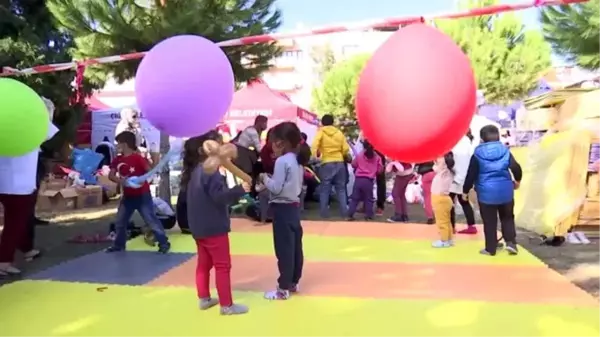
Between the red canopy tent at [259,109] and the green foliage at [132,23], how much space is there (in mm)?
5580

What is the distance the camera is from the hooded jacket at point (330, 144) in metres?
9.78

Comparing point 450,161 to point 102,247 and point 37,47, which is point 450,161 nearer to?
point 102,247

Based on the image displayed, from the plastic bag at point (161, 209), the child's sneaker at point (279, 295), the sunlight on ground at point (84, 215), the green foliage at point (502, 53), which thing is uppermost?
the green foliage at point (502, 53)

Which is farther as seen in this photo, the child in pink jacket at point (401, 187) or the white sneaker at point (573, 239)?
the child in pink jacket at point (401, 187)

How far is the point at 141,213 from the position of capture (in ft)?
22.1

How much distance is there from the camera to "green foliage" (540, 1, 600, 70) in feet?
33.0

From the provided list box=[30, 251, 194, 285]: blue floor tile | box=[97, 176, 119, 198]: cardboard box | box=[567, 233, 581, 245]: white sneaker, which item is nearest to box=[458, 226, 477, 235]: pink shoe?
box=[567, 233, 581, 245]: white sneaker

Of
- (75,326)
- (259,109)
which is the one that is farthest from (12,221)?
(259,109)

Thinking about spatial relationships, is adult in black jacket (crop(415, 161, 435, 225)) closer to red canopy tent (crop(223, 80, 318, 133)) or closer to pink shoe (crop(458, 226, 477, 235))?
pink shoe (crop(458, 226, 477, 235))

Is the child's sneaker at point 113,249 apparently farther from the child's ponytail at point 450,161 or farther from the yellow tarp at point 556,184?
the yellow tarp at point 556,184

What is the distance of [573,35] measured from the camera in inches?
420

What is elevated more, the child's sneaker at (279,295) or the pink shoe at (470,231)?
the child's sneaker at (279,295)

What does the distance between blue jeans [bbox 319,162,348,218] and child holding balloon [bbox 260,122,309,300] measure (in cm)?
492

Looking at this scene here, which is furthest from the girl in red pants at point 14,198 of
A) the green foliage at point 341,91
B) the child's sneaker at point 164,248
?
the green foliage at point 341,91
